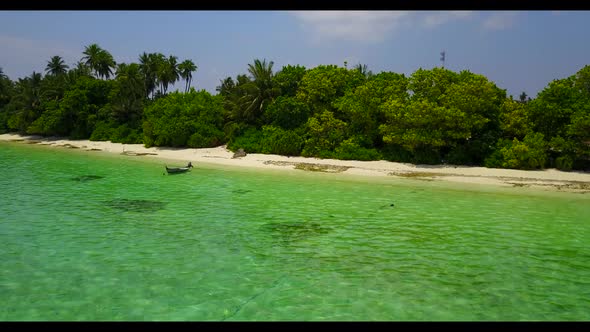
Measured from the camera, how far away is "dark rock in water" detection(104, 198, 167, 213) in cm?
1784

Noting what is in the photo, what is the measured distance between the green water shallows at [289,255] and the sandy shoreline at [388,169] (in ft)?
12.9

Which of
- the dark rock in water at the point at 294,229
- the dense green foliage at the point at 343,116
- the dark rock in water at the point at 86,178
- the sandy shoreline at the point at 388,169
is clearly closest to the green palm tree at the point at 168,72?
the dense green foliage at the point at 343,116

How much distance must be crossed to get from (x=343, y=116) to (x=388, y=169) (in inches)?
418

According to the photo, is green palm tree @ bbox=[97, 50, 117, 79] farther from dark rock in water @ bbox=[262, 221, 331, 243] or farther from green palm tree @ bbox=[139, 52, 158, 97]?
dark rock in water @ bbox=[262, 221, 331, 243]

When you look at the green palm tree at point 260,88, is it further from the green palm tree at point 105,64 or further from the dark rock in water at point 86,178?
the green palm tree at point 105,64

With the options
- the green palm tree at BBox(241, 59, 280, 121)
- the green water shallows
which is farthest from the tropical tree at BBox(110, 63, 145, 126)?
the green water shallows

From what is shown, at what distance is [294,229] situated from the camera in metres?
15.0

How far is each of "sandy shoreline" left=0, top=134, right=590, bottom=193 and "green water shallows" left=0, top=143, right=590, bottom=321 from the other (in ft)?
12.9

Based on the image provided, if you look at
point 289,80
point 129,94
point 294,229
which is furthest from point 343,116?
point 129,94

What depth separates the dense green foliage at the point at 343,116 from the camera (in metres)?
31.6

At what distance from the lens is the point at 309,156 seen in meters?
39.4

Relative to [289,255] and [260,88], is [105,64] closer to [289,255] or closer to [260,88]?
[260,88]

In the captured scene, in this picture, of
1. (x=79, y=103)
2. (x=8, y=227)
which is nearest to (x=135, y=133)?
(x=79, y=103)

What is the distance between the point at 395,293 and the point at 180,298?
182 inches
